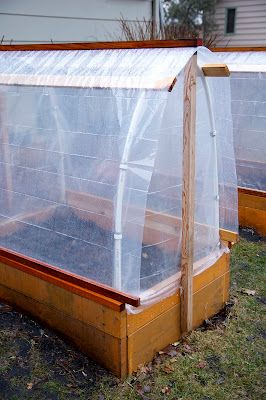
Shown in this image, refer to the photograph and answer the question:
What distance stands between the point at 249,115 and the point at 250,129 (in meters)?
0.17

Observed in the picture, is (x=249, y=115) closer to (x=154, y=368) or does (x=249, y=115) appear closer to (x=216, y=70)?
(x=216, y=70)

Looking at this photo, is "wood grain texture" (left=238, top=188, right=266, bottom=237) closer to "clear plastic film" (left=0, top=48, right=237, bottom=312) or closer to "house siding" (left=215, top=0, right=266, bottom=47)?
"clear plastic film" (left=0, top=48, right=237, bottom=312)

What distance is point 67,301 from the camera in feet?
10.1

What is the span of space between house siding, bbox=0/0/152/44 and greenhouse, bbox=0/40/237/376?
A: 9.83 ft

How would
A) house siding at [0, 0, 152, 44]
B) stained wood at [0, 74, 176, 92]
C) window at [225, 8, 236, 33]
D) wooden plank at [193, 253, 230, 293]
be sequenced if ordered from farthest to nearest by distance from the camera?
1. window at [225, 8, 236, 33]
2. house siding at [0, 0, 152, 44]
3. wooden plank at [193, 253, 230, 293]
4. stained wood at [0, 74, 176, 92]

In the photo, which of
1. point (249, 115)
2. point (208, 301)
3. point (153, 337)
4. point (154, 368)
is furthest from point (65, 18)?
point (154, 368)

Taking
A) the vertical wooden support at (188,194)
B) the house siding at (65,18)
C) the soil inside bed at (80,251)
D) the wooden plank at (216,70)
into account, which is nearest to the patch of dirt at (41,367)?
the soil inside bed at (80,251)

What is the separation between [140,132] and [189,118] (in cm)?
35

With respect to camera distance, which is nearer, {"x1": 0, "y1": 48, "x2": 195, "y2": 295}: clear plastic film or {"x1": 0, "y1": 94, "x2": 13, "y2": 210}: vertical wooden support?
{"x1": 0, "y1": 48, "x2": 195, "y2": 295}: clear plastic film

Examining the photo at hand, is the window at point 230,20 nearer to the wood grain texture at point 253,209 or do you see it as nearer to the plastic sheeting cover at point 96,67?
the wood grain texture at point 253,209

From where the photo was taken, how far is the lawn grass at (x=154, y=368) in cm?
282

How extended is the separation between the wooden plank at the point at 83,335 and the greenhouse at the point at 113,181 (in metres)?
0.01

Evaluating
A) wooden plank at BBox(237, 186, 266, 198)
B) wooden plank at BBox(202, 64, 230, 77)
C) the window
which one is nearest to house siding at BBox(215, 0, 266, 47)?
the window

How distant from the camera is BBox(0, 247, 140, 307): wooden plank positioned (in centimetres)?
276
